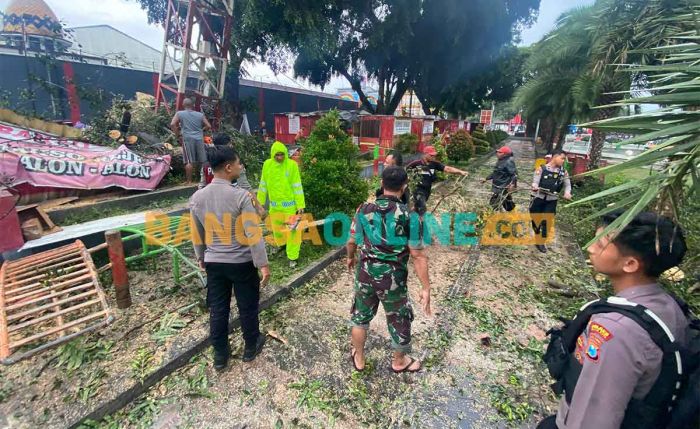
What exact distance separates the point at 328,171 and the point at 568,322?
146 inches

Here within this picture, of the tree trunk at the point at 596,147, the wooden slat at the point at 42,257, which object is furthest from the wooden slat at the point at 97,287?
the tree trunk at the point at 596,147

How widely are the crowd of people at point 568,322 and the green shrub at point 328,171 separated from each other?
627mm

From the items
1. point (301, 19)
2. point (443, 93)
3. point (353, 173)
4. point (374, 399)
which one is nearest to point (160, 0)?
point (301, 19)

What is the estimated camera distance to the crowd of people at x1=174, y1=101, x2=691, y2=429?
3.42ft

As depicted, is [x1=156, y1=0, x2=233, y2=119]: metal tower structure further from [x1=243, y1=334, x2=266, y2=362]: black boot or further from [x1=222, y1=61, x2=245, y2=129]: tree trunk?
[x1=243, y1=334, x2=266, y2=362]: black boot

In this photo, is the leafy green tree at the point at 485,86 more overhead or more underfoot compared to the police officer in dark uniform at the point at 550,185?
more overhead

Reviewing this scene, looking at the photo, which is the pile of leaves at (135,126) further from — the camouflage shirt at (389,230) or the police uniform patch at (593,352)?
the police uniform patch at (593,352)

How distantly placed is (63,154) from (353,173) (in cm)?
471

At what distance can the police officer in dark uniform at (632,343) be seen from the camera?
1.03 metres

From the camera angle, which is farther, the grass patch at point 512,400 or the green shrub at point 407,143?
the green shrub at point 407,143

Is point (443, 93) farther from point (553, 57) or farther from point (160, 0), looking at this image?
point (160, 0)

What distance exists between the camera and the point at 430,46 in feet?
54.4

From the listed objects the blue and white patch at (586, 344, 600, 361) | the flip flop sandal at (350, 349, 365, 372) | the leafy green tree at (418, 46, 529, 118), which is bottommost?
the flip flop sandal at (350, 349, 365, 372)

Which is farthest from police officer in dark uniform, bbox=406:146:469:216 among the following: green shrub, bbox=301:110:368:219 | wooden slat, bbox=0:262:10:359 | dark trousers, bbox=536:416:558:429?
wooden slat, bbox=0:262:10:359
